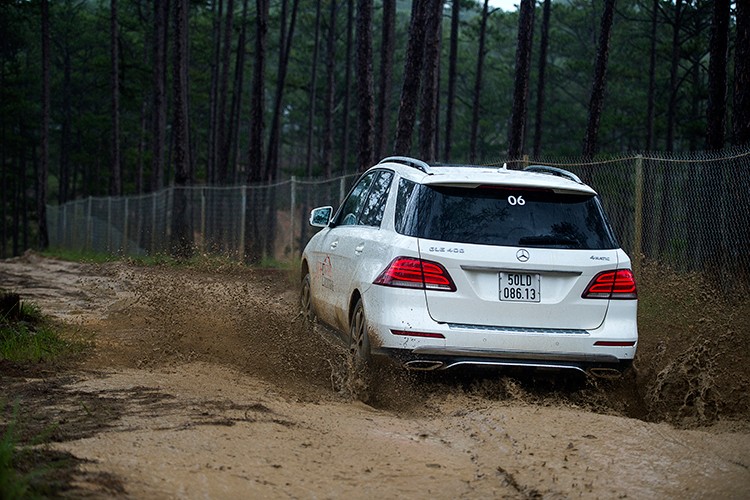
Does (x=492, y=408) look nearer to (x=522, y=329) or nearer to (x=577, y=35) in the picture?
(x=522, y=329)

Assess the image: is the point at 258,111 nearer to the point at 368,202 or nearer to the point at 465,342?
the point at 368,202

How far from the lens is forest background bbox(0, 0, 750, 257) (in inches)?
1041

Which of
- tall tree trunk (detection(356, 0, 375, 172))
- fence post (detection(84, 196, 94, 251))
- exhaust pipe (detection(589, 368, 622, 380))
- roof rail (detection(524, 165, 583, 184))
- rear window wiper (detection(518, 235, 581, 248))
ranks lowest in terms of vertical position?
fence post (detection(84, 196, 94, 251))

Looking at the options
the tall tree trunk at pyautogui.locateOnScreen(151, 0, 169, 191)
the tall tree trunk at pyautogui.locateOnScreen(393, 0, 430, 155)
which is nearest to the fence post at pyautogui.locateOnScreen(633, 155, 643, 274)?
the tall tree trunk at pyautogui.locateOnScreen(393, 0, 430, 155)

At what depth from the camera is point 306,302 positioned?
1085cm

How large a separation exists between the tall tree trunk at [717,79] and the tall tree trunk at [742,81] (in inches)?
185

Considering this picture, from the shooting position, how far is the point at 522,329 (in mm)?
7277

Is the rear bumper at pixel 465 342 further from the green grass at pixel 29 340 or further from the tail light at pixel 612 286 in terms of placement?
the green grass at pixel 29 340

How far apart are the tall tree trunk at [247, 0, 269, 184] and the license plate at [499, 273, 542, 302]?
25.4m

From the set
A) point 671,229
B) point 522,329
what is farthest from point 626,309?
point 671,229

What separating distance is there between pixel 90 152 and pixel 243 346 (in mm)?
71153

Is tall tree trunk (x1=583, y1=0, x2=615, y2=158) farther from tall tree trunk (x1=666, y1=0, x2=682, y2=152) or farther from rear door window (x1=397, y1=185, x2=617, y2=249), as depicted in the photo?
tall tree trunk (x1=666, y1=0, x2=682, y2=152)

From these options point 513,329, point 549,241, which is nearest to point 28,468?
point 513,329

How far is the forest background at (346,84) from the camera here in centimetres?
2644
